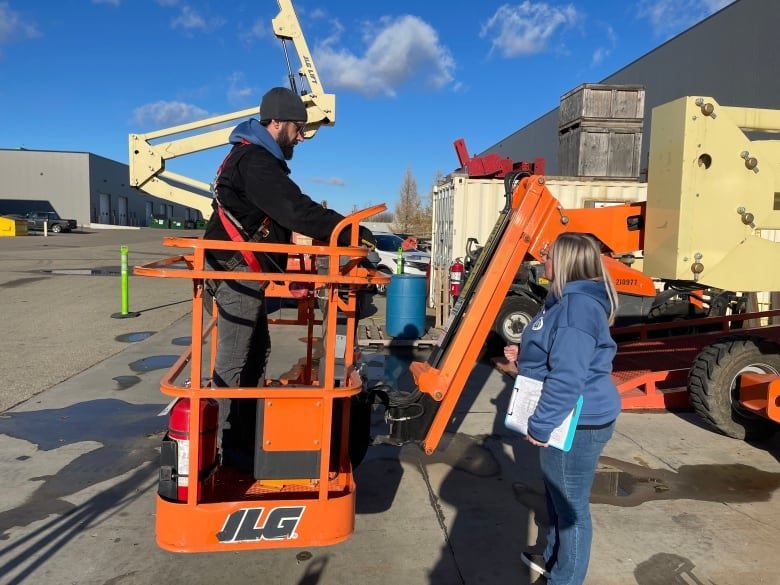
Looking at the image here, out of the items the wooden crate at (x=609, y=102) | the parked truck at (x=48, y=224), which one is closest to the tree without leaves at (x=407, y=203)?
the parked truck at (x=48, y=224)

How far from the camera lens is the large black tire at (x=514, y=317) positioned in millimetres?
7887

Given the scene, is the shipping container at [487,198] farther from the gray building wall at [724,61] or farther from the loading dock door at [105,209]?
the loading dock door at [105,209]

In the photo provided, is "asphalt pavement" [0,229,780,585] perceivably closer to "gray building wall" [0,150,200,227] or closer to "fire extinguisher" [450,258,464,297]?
"fire extinguisher" [450,258,464,297]

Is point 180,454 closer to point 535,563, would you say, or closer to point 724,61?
point 535,563

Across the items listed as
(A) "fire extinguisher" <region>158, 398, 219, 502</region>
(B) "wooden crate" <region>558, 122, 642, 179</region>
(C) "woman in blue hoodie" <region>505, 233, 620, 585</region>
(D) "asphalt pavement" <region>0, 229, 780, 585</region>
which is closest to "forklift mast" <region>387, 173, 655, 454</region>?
(D) "asphalt pavement" <region>0, 229, 780, 585</region>

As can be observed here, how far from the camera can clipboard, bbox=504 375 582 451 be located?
2.39 metres

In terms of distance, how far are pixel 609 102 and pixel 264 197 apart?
995 centimetres

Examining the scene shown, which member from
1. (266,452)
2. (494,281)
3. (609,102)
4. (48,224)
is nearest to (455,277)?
(609,102)

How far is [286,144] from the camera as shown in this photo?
10.00 feet

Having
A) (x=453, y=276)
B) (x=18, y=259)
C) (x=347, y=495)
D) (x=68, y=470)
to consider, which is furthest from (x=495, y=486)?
(x=18, y=259)

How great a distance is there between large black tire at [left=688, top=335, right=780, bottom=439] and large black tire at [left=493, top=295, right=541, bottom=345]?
323 centimetres

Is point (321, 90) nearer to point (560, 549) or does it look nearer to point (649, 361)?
point (649, 361)

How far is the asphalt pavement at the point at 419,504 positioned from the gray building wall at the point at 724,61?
12670 millimetres

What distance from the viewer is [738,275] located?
3668mm
